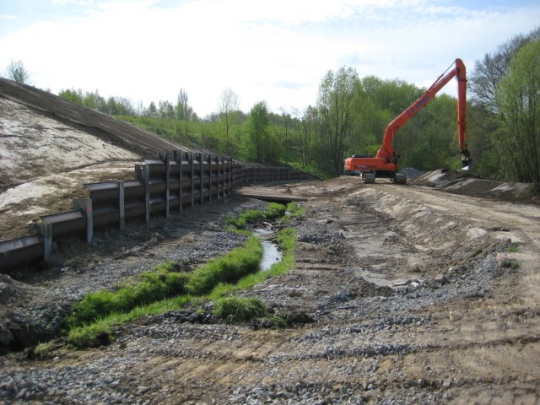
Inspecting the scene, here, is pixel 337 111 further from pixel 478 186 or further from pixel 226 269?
pixel 226 269

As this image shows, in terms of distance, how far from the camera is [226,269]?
37.7 feet

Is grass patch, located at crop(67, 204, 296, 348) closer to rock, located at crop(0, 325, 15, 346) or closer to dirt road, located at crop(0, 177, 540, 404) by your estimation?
dirt road, located at crop(0, 177, 540, 404)

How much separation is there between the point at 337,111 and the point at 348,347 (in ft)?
191

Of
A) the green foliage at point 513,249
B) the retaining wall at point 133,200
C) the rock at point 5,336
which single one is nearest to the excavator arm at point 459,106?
the retaining wall at point 133,200

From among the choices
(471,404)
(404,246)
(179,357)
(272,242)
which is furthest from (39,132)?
(471,404)

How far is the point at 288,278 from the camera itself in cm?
1060

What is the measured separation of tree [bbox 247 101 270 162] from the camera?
6819 cm

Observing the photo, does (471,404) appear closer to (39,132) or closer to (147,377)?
(147,377)

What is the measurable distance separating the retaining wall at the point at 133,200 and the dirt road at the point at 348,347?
79 centimetres

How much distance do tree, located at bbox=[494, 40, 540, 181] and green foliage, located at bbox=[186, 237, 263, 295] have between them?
23319mm

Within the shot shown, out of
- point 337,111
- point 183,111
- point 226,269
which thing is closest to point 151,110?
point 183,111

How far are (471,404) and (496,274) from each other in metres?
5.00

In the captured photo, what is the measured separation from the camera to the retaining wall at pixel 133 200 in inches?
350

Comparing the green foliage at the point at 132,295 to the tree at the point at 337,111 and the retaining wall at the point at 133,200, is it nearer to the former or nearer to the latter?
the retaining wall at the point at 133,200
